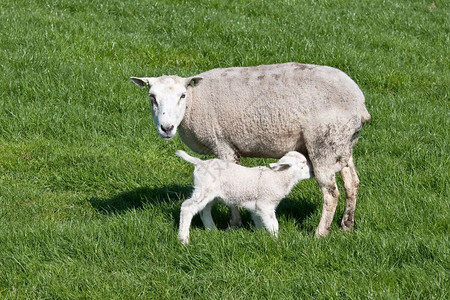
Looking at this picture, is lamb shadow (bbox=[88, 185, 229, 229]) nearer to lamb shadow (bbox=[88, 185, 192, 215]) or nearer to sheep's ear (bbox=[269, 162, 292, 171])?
lamb shadow (bbox=[88, 185, 192, 215])

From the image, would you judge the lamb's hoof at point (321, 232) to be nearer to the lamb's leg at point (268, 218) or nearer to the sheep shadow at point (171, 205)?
the sheep shadow at point (171, 205)

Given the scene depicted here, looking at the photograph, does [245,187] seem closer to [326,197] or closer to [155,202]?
[326,197]

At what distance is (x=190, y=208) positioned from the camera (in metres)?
5.90

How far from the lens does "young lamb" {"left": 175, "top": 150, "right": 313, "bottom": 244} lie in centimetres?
593

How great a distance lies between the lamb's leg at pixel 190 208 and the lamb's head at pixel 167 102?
1.81ft

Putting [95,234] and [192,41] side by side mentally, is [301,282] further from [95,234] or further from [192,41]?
[192,41]

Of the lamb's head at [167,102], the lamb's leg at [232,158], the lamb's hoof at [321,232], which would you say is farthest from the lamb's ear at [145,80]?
the lamb's hoof at [321,232]

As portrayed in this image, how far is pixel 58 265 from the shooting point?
5.46 m

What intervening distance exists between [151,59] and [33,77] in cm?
200

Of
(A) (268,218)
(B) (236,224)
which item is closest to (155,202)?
(B) (236,224)

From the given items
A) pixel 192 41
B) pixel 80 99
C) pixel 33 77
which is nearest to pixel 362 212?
pixel 80 99

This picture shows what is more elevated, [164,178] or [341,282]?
[341,282]

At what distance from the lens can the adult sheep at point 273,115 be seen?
20.2ft

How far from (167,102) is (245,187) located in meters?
0.98
